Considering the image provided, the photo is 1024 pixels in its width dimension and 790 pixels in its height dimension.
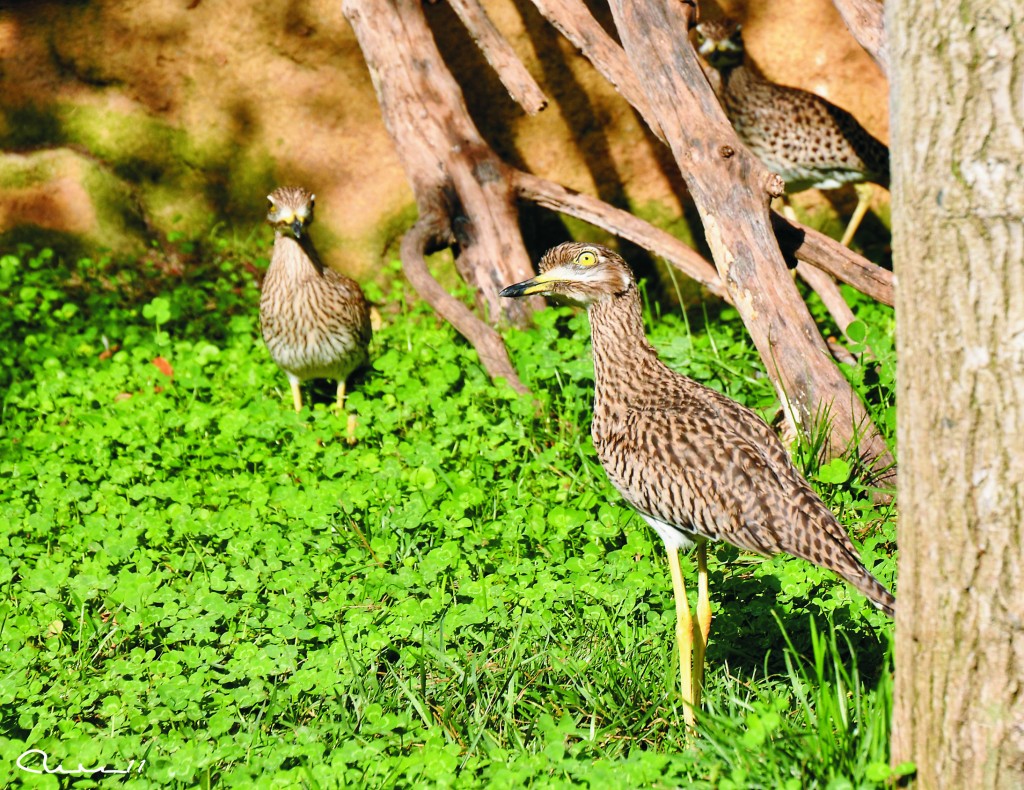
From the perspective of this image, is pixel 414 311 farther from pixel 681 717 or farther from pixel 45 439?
pixel 681 717

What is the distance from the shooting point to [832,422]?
4648 millimetres

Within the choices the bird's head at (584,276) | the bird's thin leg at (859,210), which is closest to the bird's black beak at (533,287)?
the bird's head at (584,276)

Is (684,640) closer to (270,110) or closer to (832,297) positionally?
(832,297)

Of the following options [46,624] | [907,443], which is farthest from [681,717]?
[46,624]

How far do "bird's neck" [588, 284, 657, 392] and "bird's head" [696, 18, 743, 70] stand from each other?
2.80 meters

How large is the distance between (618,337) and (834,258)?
1363 millimetres

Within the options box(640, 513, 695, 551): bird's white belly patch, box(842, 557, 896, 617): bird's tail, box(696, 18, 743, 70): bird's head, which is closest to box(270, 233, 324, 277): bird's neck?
box(696, 18, 743, 70): bird's head

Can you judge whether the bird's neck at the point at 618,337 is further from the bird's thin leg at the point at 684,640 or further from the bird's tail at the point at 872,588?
the bird's tail at the point at 872,588

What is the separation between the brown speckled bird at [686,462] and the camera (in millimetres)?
3398

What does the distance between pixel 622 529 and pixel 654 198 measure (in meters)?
2.97

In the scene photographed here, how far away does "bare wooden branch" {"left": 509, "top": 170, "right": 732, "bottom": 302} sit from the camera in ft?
18.2

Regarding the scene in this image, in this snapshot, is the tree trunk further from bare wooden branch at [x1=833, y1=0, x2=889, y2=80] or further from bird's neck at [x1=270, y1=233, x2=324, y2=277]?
bird's neck at [x1=270, y1=233, x2=324, y2=277]

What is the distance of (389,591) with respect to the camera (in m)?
4.28
